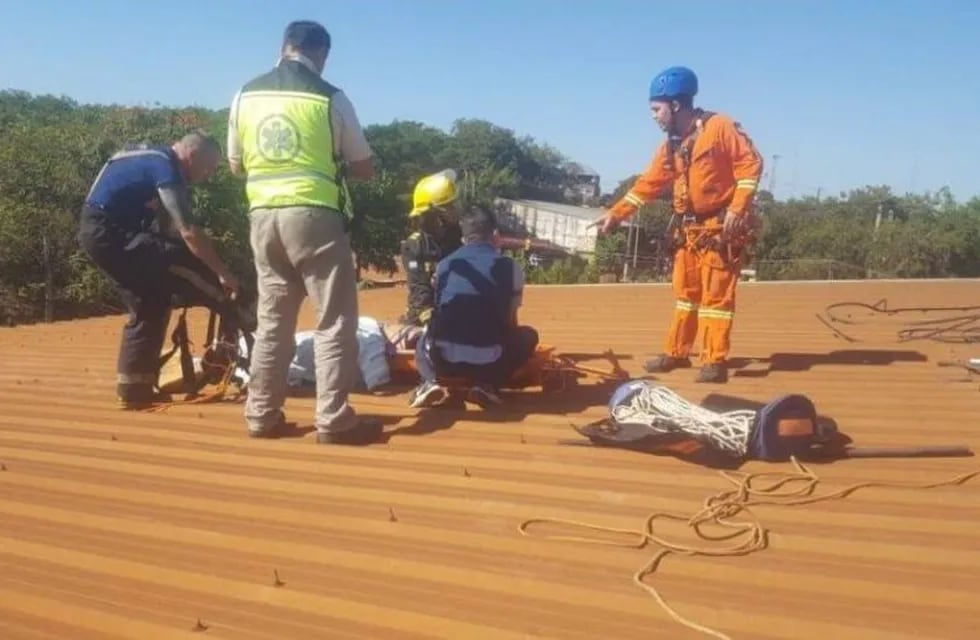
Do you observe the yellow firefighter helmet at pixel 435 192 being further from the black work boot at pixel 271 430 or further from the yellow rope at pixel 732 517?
the yellow rope at pixel 732 517

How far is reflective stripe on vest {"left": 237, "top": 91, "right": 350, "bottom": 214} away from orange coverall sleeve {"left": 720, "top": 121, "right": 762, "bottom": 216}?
2379 mm

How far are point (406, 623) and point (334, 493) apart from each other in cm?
115

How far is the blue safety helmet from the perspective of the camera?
18.0ft

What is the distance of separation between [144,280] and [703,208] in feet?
10.5

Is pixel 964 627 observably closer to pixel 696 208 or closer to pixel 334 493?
pixel 334 493

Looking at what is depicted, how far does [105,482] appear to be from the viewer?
12.5ft

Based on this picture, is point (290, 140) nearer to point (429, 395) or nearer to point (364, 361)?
point (429, 395)

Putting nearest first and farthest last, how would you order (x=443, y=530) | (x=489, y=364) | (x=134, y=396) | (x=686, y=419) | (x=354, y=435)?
(x=443, y=530) < (x=686, y=419) < (x=354, y=435) < (x=489, y=364) < (x=134, y=396)

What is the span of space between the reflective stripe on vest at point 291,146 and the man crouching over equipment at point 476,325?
0.93 m

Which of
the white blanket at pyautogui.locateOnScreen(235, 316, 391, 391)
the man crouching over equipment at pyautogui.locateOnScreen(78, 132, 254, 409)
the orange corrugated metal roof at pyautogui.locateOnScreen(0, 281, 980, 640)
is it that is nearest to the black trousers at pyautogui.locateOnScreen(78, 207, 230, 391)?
the man crouching over equipment at pyautogui.locateOnScreen(78, 132, 254, 409)

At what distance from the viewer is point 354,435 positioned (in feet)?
14.3

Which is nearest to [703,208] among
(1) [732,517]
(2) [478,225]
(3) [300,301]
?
(2) [478,225]

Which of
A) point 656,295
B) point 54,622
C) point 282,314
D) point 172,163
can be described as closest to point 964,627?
point 54,622

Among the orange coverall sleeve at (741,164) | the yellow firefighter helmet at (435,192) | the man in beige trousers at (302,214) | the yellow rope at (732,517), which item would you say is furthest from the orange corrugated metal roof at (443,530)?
the yellow firefighter helmet at (435,192)
